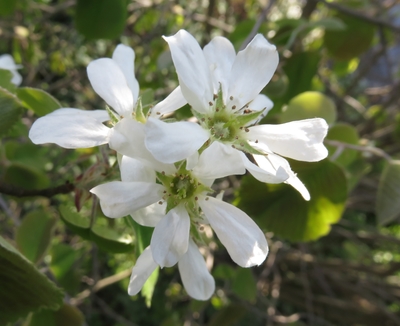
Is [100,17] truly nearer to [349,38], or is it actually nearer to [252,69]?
[252,69]

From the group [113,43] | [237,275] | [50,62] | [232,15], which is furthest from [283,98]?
[50,62]

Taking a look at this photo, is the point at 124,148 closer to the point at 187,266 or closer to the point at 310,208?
the point at 187,266

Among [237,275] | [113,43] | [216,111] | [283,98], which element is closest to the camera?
[216,111]

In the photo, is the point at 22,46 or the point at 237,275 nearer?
the point at 237,275

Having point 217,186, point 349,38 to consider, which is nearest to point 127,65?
point 217,186

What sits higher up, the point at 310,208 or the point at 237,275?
the point at 310,208
